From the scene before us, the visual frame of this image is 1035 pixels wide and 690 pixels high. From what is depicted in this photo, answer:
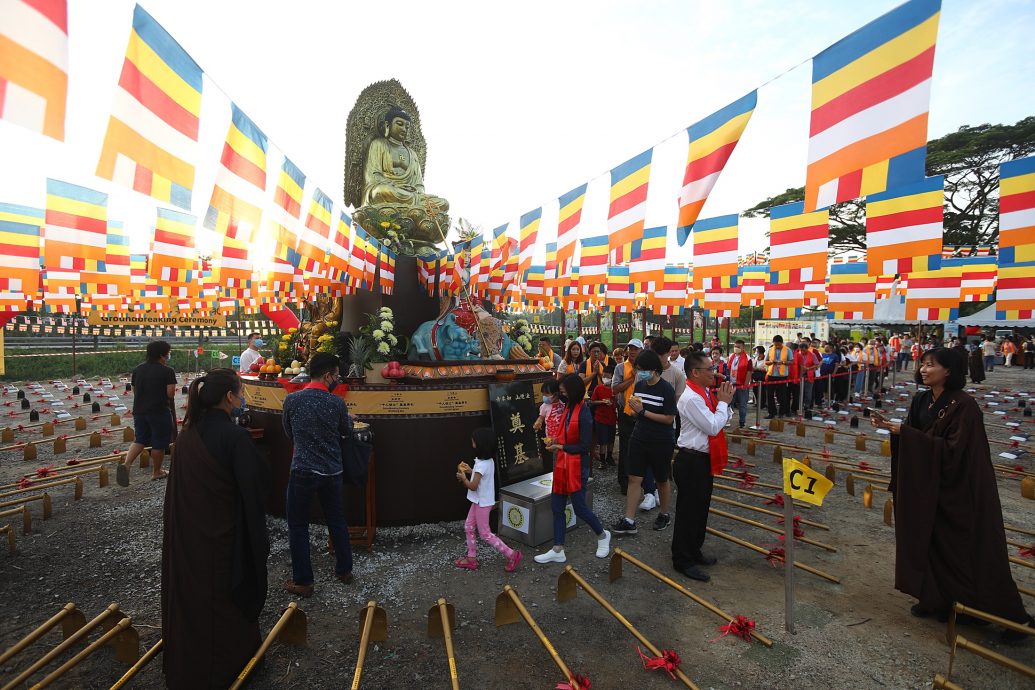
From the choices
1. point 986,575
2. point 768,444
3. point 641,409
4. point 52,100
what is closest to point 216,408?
point 52,100

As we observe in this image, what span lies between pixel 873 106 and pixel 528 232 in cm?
526

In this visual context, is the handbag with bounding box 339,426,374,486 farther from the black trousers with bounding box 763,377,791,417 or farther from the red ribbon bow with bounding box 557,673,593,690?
the black trousers with bounding box 763,377,791,417

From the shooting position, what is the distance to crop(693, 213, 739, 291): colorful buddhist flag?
7.91 m

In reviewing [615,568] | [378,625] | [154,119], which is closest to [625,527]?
[615,568]

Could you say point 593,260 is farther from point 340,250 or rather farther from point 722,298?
point 340,250

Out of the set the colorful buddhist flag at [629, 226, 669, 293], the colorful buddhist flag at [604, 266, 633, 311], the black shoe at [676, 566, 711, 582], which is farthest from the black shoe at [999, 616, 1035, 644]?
the colorful buddhist flag at [604, 266, 633, 311]

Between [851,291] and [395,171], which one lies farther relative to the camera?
[395,171]

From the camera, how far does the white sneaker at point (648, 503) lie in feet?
19.2

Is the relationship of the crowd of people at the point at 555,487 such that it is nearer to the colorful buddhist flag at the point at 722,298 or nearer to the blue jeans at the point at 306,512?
the blue jeans at the point at 306,512

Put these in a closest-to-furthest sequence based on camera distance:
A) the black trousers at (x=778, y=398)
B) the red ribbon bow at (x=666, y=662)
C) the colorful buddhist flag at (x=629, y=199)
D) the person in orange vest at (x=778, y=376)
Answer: the red ribbon bow at (x=666, y=662), the colorful buddhist flag at (x=629, y=199), the person in orange vest at (x=778, y=376), the black trousers at (x=778, y=398)

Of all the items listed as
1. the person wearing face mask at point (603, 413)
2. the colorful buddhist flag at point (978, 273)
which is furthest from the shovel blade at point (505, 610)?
the colorful buddhist flag at point (978, 273)

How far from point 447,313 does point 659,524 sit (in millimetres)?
4697

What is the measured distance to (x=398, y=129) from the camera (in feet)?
35.3

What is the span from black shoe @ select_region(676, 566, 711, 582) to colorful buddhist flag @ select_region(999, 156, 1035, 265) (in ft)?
15.8
